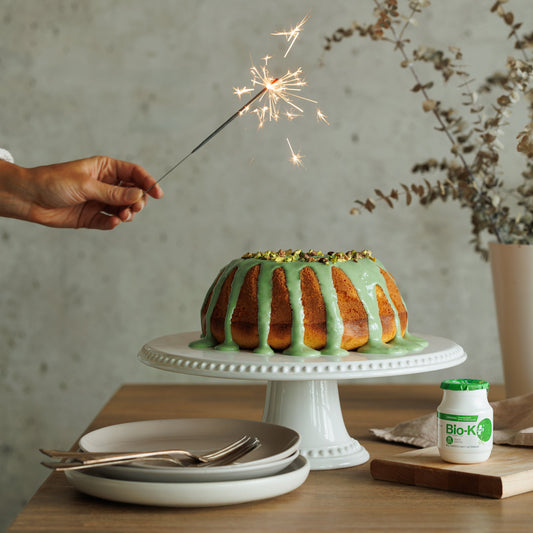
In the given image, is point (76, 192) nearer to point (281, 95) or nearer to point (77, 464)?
point (77, 464)

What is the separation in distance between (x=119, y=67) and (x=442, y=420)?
1.41 m

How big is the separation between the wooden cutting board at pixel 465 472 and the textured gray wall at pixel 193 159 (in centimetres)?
106

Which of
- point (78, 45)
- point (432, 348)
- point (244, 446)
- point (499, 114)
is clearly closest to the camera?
point (244, 446)

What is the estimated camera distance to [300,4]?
201cm

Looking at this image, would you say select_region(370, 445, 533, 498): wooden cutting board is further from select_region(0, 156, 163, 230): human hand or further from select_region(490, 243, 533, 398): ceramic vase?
select_region(0, 156, 163, 230): human hand

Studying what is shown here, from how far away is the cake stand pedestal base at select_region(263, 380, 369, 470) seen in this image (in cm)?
109

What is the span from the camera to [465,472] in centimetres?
93

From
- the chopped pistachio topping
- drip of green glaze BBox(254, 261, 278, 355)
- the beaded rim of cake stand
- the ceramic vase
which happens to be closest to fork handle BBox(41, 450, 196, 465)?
the beaded rim of cake stand

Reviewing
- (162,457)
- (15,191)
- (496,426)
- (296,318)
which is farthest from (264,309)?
(15,191)

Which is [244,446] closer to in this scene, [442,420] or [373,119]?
[442,420]

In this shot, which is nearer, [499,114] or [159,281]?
[499,114]

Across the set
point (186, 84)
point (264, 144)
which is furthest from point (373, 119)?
point (186, 84)

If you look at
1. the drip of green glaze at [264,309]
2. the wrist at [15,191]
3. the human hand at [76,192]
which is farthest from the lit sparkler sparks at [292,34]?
the drip of green glaze at [264,309]

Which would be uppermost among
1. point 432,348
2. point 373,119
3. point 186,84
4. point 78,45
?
point 78,45
